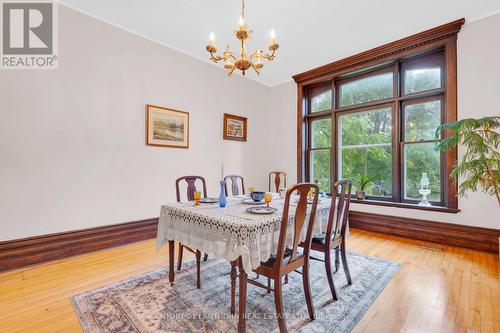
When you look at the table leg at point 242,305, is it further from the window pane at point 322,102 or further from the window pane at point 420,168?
the window pane at point 322,102

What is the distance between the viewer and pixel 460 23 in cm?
312

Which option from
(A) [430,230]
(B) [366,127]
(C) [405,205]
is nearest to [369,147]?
(B) [366,127]

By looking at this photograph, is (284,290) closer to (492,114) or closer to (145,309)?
(145,309)

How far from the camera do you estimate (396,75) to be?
3834 mm

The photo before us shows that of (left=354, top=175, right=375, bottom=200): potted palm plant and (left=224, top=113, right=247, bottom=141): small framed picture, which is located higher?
(left=224, top=113, right=247, bottom=141): small framed picture

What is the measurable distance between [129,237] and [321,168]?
12.0 feet

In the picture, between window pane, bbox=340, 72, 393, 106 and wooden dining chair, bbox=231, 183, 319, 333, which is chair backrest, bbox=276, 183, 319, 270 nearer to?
wooden dining chair, bbox=231, 183, 319, 333

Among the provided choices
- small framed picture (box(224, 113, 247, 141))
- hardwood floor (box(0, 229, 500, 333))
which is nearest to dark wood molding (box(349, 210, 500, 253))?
hardwood floor (box(0, 229, 500, 333))

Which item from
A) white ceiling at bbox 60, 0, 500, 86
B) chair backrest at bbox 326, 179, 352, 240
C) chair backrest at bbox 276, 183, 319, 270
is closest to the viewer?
chair backrest at bbox 276, 183, 319, 270

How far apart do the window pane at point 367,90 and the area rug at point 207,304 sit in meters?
2.93

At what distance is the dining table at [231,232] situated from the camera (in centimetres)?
151

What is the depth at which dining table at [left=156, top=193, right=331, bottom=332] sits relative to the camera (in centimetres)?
A: 151

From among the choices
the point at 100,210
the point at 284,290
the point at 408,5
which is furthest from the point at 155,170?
the point at 408,5

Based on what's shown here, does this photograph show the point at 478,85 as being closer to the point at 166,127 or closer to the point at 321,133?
the point at 321,133
